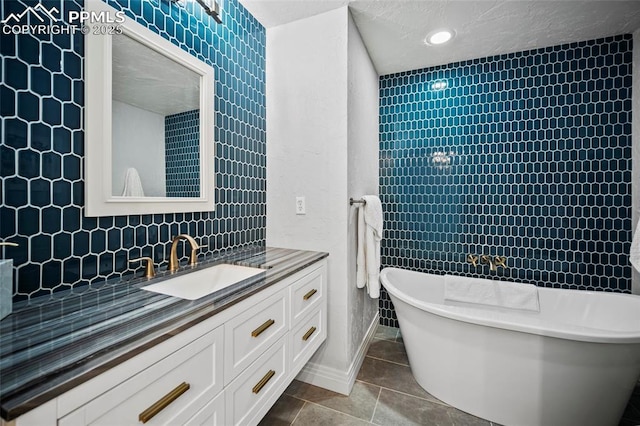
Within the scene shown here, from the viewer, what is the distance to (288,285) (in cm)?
142

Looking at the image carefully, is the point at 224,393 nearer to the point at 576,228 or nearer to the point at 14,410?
the point at 14,410

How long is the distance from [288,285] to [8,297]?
96 cm

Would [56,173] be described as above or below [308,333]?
above

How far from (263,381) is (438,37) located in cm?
258

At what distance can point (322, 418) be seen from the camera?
5.45 feet

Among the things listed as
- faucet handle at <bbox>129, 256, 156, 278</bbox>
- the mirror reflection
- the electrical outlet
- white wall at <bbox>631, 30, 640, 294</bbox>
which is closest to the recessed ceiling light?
white wall at <bbox>631, 30, 640, 294</bbox>

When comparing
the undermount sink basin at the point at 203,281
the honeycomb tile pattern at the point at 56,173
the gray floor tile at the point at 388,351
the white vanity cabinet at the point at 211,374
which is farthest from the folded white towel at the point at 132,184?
the gray floor tile at the point at 388,351

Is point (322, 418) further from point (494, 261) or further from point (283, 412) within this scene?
point (494, 261)

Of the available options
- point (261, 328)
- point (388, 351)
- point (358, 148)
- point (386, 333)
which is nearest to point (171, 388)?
point (261, 328)

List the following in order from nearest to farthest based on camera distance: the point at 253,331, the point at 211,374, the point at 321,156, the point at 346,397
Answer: the point at 211,374
the point at 253,331
the point at 346,397
the point at 321,156

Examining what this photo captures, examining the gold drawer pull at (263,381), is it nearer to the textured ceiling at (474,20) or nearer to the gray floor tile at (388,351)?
the gray floor tile at (388,351)

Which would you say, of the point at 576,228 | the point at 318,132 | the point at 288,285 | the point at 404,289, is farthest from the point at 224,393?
the point at 576,228

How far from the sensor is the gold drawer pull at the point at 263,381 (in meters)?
1.17

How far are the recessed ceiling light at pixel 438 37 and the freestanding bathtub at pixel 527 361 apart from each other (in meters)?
1.94
